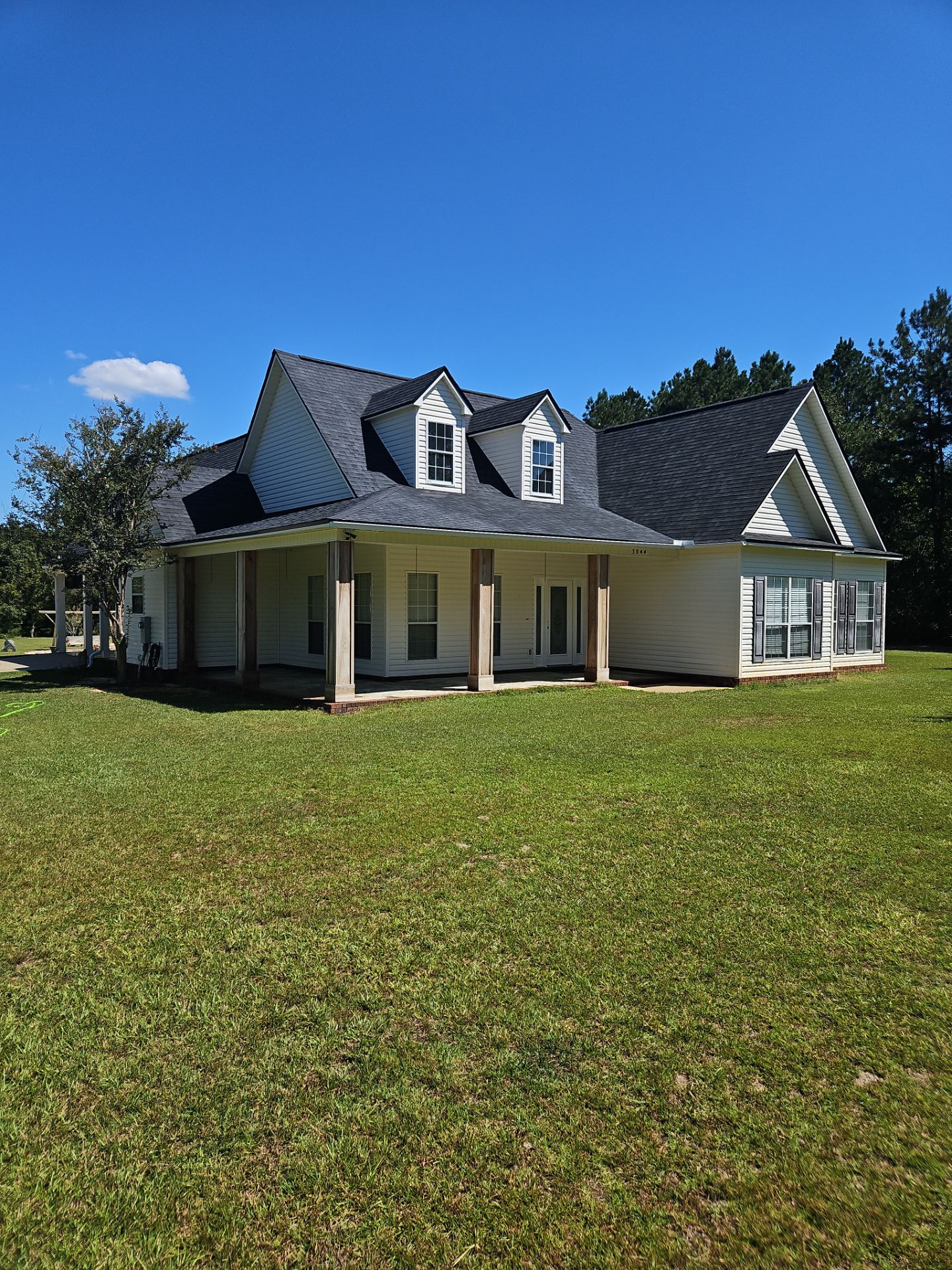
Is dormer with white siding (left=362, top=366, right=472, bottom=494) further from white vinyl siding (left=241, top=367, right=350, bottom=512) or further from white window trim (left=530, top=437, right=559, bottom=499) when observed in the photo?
white window trim (left=530, top=437, right=559, bottom=499)

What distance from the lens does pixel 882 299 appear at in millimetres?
38906

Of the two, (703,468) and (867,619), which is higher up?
(703,468)

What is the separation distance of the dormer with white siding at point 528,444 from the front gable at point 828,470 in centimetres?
544

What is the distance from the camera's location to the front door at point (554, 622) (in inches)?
779

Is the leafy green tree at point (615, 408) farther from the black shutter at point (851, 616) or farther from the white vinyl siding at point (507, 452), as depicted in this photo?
the white vinyl siding at point (507, 452)

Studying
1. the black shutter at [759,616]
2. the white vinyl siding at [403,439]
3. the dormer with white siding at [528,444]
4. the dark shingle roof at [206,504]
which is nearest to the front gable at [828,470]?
the black shutter at [759,616]

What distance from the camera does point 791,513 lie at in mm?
19188

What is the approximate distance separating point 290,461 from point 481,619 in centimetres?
673

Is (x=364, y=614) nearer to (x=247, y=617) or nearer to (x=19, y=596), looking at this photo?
(x=247, y=617)

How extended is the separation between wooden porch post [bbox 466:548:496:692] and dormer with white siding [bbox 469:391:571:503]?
3888 mm

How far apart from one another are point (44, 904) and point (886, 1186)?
4.77m

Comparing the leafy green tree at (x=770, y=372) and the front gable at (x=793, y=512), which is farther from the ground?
the leafy green tree at (x=770, y=372)

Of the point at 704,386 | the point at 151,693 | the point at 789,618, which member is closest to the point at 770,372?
the point at 704,386

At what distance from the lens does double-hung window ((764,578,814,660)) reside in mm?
18266
